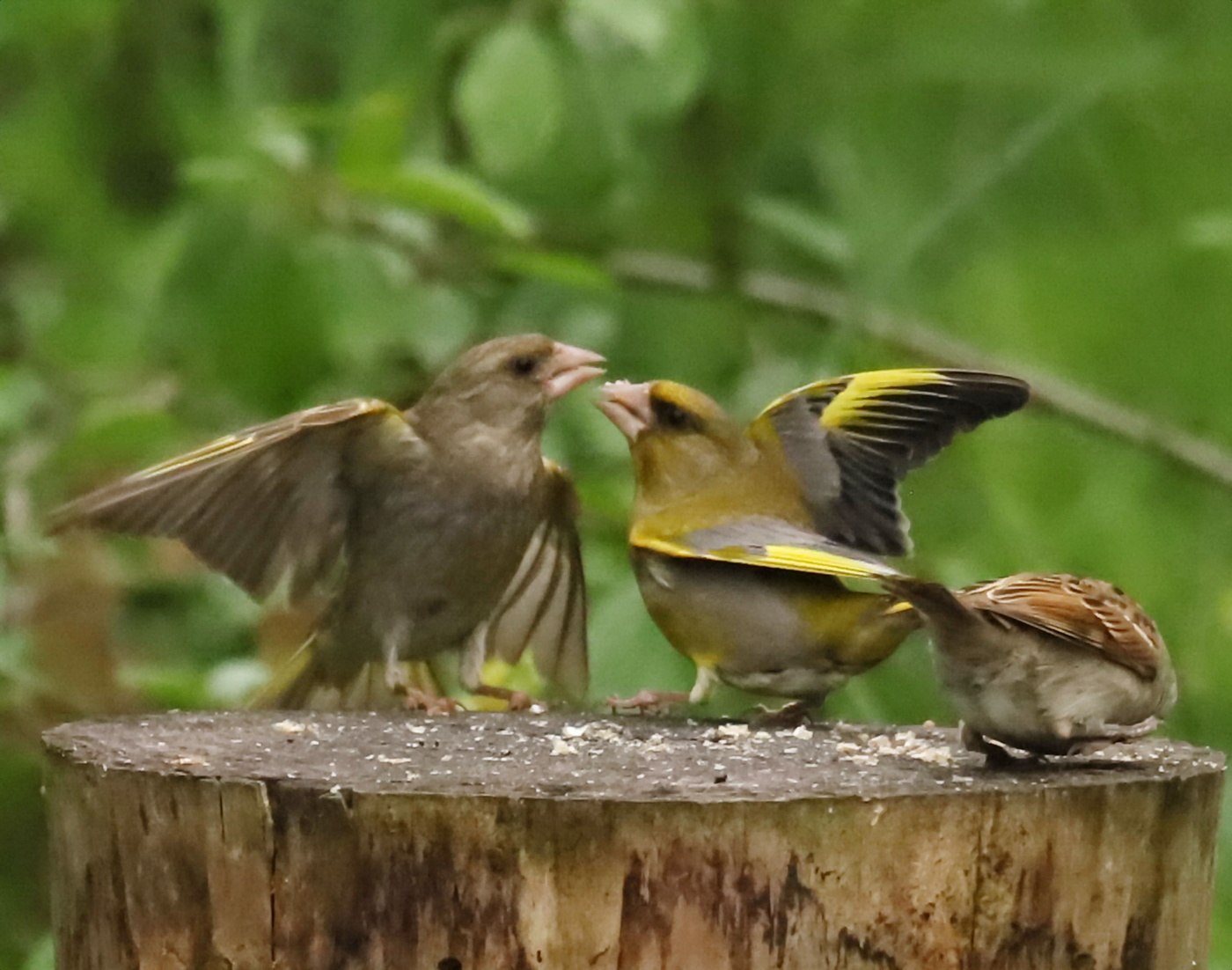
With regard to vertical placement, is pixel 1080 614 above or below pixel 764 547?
below

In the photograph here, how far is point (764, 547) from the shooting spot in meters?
3.65

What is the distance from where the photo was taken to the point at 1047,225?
6.40 meters

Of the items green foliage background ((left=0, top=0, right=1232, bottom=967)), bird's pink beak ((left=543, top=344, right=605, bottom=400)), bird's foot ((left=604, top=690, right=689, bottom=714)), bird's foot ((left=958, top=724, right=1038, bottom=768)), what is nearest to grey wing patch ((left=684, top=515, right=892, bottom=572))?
bird's foot ((left=604, top=690, right=689, bottom=714))

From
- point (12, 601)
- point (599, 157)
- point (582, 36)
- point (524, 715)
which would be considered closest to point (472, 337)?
point (599, 157)

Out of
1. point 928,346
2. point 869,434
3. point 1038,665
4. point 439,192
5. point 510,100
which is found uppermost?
point 510,100

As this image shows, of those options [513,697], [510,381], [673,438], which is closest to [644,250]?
[510,381]

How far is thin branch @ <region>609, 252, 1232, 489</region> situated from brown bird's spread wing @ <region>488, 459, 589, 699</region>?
1.76m

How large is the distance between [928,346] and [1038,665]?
A: 349 cm

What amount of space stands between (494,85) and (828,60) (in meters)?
2.07

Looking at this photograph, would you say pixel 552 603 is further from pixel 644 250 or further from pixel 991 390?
pixel 644 250

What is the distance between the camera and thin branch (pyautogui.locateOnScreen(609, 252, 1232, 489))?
20.4ft

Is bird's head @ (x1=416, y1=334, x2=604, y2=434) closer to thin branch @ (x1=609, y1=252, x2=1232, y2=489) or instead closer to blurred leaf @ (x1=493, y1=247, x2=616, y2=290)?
blurred leaf @ (x1=493, y1=247, x2=616, y2=290)

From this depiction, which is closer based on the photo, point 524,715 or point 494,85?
point 524,715

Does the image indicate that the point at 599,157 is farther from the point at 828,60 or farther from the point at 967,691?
the point at 967,691
